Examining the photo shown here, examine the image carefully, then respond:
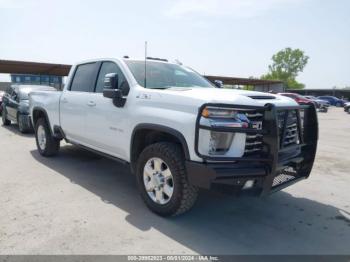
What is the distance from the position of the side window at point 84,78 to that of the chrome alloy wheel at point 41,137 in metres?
1.60

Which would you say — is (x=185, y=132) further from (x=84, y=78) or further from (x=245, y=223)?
(x=84, y=78)

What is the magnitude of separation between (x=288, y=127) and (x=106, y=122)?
8.10ft

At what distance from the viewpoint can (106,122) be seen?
463 centimetres

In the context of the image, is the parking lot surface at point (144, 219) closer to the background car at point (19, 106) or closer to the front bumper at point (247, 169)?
the front bumper at point (247, 169)

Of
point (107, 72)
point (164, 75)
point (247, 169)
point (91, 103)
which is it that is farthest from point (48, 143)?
point (247, 169)

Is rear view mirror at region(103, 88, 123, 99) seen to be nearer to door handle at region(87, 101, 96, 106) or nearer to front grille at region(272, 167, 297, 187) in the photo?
door handle at region(87, 101, 96, 106)

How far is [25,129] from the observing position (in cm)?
1024

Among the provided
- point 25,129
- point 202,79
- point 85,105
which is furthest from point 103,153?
point 25,129

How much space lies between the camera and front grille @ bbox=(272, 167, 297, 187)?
366cm

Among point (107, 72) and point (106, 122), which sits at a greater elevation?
point (107, 72)

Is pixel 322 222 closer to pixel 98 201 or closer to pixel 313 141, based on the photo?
pixel 313 141

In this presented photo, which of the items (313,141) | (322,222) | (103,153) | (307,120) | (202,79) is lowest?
(322,222)

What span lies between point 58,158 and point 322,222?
5.17 m

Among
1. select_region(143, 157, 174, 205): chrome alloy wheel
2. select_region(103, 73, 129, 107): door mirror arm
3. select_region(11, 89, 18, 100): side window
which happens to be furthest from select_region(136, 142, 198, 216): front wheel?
select_region(11, 89, 18, 100): side window
